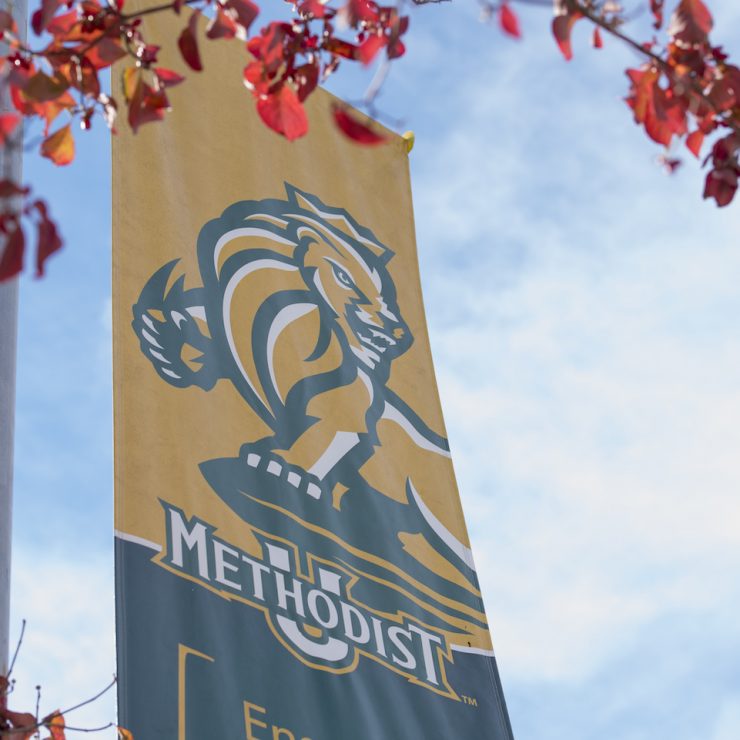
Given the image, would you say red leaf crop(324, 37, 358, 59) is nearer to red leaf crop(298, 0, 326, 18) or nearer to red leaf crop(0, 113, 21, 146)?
red leaf crop(298, 0, 326, 18)

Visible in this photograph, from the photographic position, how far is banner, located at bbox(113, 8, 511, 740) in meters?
3.43

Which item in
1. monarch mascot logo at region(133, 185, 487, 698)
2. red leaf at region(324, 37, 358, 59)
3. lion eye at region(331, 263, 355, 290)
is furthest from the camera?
lion eye at region(331, 263, 355, 290)

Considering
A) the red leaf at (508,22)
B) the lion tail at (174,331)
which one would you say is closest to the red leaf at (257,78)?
the red leaf at (508,22)

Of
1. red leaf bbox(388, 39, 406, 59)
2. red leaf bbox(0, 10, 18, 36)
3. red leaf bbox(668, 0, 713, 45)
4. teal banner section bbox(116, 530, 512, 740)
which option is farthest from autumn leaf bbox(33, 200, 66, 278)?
teal banner section bbox(116, 530, 512, 740)

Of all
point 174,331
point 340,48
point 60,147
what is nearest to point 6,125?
point 60,147

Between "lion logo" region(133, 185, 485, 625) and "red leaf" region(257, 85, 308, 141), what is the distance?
1632 millimetres

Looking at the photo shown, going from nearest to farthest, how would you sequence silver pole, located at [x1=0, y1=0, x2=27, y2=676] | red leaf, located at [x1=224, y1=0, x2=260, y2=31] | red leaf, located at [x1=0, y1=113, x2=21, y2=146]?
red leaf, located at [x1=0, y1=113, x2=21, y2=146] → red leaf, located at [x1=224, y1=0, x2=260, y2=31] → silver pole, located at [x1=0, y1=0, x2=27, y2=676]

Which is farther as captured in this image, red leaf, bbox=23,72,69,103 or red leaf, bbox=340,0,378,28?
red leaf, bbox=340,0,378,28

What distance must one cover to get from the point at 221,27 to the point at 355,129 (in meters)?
0.45

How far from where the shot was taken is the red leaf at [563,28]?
6.66ft

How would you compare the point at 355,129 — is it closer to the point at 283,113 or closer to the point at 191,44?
the point at 191,44

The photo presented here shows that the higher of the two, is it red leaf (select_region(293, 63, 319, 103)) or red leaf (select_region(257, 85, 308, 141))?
red leaf (select_region(293, 63, 319, 103))

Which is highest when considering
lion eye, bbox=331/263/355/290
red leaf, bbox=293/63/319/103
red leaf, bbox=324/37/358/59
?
lion eye, bbox=331/263/355/290

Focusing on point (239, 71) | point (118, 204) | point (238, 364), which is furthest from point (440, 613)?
point (239, 71)
